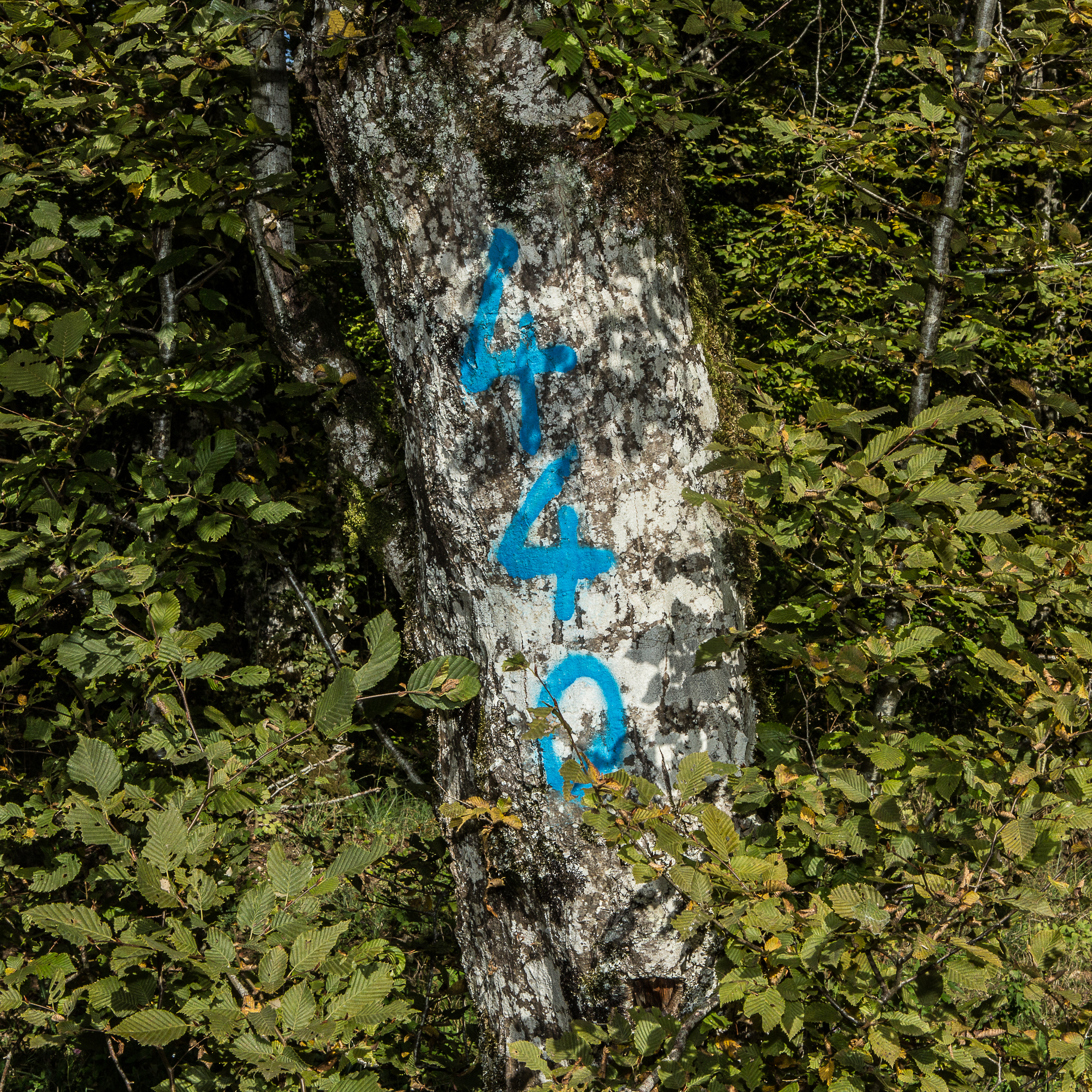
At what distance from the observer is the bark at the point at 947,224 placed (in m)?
1.60

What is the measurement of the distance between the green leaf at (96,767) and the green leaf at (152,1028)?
13.3 inches

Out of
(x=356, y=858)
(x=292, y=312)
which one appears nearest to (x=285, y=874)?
(x=356, y=858)

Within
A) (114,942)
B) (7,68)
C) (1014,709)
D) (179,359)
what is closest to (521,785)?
(114,942)

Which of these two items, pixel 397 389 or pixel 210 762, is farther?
pixel 397 389

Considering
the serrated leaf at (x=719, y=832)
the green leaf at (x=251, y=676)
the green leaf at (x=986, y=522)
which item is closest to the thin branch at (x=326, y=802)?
the green leaf at (x=251, y=676)

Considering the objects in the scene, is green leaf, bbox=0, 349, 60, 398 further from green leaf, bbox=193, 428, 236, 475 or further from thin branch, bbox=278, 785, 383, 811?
thin branch, bbox=278, 785, 383, 811

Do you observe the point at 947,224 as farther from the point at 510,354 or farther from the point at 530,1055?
the point at 530,1055

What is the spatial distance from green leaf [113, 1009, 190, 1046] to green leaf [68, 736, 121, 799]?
13.3 inches

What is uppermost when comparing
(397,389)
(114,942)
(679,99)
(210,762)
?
(679,99)

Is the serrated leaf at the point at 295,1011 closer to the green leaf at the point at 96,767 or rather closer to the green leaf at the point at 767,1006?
the green leaf at the point at 96,767

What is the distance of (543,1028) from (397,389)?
4.05 feet

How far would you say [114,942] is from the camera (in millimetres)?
1312

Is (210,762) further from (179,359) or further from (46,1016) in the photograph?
(179,359)

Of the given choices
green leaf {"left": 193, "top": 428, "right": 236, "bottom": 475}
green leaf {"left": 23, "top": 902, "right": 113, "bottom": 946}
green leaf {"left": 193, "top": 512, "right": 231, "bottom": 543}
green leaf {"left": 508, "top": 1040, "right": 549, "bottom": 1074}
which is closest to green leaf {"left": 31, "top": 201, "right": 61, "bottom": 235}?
green leaf {"left": 193, "top": 428, "right": 236, "bottom": 475}
